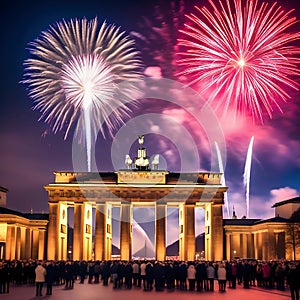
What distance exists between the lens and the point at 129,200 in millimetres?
75625

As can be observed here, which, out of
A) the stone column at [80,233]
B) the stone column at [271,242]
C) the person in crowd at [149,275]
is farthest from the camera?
the stone column at [271,242]

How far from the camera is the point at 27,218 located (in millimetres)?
79312

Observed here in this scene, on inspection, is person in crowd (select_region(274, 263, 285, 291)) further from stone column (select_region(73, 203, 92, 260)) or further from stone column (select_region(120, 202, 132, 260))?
stone column (select_region(73, 203, 92, 260))

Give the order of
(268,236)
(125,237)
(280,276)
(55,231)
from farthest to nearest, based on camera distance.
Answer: (268,236)
(55,231)
(125,237)
(280,276)

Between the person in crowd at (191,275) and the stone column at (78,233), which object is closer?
the person in crowd at (191,275)

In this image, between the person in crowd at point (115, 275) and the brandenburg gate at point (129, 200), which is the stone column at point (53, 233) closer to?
the brandenburg gate at point (129, 200)

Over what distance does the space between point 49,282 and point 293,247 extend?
4976 centimetres

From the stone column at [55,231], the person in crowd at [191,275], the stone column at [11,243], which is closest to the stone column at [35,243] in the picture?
the stone column at [55,231]

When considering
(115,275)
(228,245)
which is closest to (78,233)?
(228,245)

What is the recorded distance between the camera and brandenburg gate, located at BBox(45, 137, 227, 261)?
2948 inches

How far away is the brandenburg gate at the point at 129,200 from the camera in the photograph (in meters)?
74.9

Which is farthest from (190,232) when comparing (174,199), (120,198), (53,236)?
(53,236)

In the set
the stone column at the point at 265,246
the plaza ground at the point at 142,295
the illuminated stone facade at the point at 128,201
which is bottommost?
the plaza ground at the point at 142,295

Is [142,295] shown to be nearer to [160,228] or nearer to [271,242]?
[160,228]
